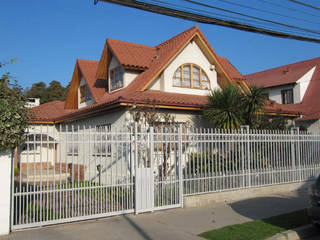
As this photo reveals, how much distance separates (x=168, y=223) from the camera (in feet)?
23.4

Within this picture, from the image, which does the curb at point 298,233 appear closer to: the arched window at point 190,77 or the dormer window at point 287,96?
the arched window at point 190,77

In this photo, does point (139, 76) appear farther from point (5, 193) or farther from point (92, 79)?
point (5, 193)

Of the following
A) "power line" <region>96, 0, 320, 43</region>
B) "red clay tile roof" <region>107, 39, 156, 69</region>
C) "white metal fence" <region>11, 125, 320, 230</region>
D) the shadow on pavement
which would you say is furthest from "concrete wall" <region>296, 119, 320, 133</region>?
the shadow on pavement

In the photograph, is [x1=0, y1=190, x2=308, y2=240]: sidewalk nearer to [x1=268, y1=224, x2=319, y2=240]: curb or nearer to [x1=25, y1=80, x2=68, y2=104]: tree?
[x1=268, y1=224, x2=319, y2=240]: curb


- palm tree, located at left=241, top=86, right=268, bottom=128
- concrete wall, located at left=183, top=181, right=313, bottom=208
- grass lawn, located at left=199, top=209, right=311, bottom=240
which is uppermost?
palm tree, located at left=241, top=86, right=268, bottom=128

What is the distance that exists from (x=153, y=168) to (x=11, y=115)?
12.1 feet

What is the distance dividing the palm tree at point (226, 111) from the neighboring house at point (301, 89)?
11110mm

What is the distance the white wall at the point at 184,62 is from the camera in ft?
46.9

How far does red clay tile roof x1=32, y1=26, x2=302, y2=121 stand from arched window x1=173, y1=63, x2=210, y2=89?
833 millimetres

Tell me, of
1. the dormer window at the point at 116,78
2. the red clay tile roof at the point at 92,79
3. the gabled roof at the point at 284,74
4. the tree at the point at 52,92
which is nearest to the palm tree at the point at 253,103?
the dormer window at the point at 116,78

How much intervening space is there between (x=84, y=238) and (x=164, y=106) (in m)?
6.85

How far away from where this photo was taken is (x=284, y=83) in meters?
24.5

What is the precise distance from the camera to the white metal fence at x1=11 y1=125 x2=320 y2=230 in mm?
6918

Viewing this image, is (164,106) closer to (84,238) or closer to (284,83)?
(84,238)
